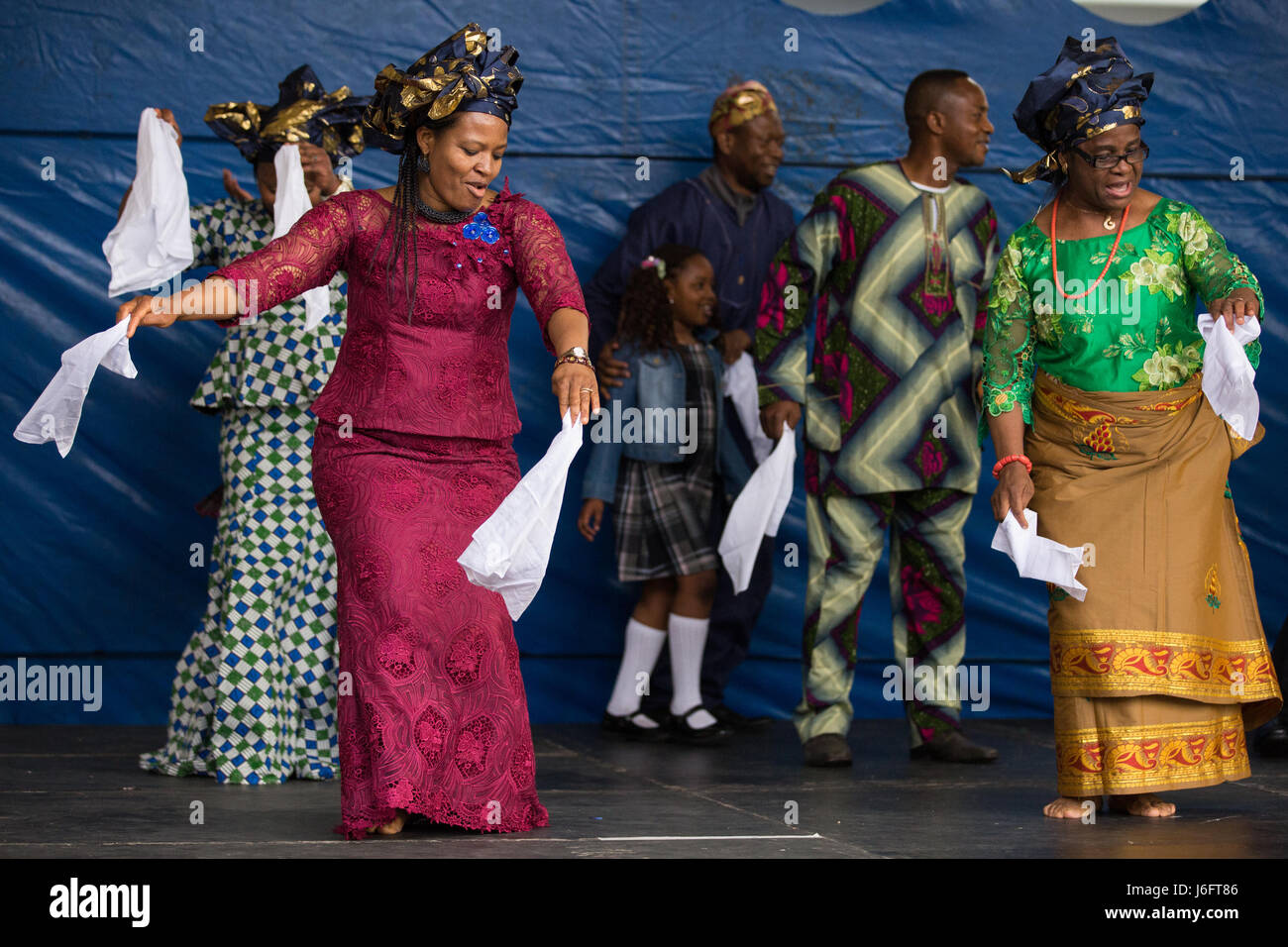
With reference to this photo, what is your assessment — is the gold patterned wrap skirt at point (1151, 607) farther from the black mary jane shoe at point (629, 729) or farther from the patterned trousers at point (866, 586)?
the black mary jane shoe at point (629, 729)

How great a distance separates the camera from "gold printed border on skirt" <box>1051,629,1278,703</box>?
14.1 feet

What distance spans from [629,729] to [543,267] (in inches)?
111

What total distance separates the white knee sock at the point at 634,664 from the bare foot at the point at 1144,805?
228 cm

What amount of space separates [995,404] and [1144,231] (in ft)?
1.93

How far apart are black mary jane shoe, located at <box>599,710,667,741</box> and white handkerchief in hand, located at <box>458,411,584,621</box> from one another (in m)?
2.72

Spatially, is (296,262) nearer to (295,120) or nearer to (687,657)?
(295,120)

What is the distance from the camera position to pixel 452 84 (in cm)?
392

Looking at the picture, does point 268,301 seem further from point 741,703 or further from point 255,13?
point 741,703

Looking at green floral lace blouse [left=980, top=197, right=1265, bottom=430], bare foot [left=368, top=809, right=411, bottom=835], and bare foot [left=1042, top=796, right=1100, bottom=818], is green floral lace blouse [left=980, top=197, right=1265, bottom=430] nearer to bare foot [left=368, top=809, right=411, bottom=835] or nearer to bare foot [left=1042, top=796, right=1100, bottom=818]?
bare foot [left=1042, top=796, right=1100, bottom=818]

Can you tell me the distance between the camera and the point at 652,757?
227 inches

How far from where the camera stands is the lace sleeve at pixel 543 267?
154 inches

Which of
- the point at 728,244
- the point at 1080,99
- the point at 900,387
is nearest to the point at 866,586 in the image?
the point at 900,387

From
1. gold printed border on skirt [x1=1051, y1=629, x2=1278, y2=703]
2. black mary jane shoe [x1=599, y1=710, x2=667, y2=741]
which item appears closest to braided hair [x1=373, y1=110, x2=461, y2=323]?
gold printed border on skirt [x1=1051, y1=629, x2=1278, y2=703]
